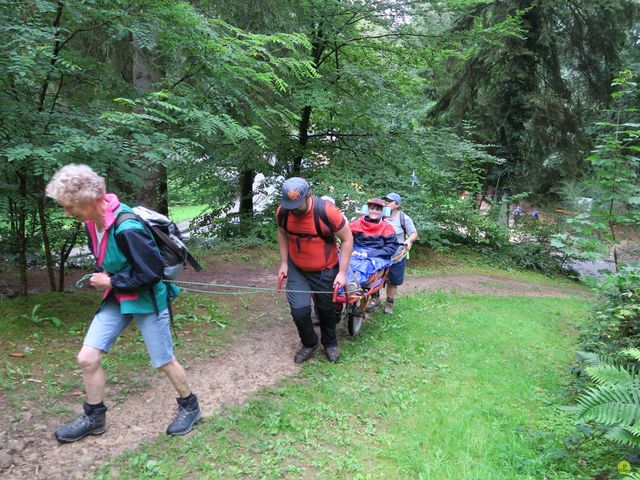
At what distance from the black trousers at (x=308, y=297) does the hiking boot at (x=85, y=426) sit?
78.1 inches

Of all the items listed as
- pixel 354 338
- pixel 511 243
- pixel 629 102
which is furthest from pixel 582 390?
pixel 629 102

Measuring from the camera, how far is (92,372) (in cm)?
295

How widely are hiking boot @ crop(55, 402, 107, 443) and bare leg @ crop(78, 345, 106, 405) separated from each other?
0.07 meters

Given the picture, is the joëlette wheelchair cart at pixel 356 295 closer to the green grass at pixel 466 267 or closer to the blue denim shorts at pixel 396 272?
the blue denim shorts at pixel 396 272

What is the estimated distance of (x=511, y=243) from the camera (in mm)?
14961

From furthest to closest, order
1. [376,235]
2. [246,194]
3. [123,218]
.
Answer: [246,194] < [376,235] < [123,218]

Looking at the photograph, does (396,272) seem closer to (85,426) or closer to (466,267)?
(85,426)

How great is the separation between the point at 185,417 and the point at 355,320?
9.46 feet

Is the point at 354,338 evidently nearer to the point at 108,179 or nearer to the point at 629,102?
the point at 108,179

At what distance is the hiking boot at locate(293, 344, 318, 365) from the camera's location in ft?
15.6

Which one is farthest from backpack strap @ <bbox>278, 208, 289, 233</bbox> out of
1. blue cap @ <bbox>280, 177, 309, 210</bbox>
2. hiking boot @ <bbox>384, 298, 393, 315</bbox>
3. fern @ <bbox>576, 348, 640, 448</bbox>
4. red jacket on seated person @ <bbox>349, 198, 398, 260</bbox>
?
hiking boot @ <bbox>384, 298, 393, 315</bbox>

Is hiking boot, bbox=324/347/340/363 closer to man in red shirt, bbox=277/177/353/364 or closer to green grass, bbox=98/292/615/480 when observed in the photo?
man in red shirt, bbox=277/177/353/364

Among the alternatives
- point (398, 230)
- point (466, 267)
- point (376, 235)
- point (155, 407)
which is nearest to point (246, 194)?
point (398, 230)

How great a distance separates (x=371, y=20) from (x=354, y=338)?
25.9 feet
